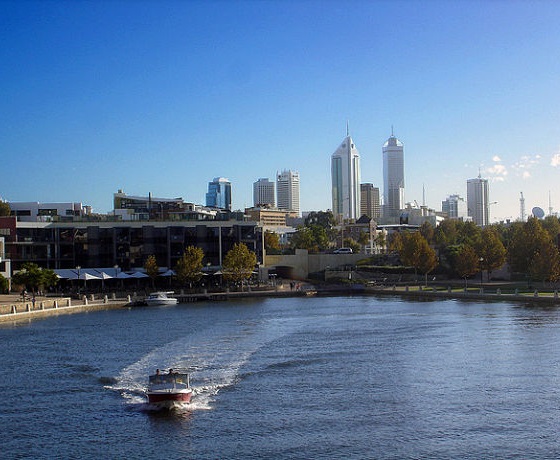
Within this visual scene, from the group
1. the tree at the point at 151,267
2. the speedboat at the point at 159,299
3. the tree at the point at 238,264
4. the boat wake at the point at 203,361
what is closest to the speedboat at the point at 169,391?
the boat wake at the point at 203,361

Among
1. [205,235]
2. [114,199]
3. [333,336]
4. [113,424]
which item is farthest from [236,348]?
[114,199]

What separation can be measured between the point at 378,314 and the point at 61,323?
102 ft

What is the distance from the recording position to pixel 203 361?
49.6 m

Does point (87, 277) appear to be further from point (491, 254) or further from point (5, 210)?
point (491, 254)

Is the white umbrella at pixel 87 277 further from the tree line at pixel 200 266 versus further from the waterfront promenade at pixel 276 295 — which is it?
the waterfront promenade at pixel 276 295

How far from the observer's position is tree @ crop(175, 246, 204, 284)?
105688mm

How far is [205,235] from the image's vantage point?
380 feet

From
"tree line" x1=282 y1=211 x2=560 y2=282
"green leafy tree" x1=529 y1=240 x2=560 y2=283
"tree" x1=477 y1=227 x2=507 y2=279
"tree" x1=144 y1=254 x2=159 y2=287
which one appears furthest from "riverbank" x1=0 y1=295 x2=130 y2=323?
"green leafy tree" x1=529 y1=240 x2=560 y2=283

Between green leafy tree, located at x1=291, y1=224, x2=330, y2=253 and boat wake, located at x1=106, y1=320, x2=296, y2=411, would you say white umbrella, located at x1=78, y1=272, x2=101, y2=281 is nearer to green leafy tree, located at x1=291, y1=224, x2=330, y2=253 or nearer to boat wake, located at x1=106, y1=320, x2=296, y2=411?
boat wake, located at x1=106, y1=320, x2=296, y2=411

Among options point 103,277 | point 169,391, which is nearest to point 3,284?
point 103,277

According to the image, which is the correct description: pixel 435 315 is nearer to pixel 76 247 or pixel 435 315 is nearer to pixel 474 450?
pixel 474 450

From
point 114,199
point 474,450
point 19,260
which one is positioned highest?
point 114,199

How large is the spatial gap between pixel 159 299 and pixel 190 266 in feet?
40.6

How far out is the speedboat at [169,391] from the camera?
1501 inches
